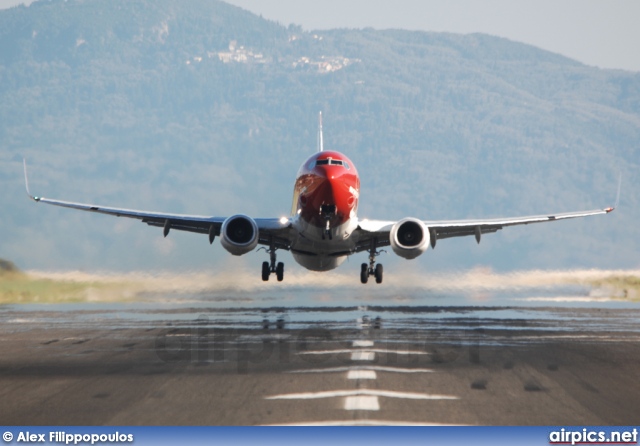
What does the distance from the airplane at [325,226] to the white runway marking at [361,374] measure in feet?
53.2

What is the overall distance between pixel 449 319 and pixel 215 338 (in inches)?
457

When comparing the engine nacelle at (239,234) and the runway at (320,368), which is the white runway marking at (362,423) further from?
the engine nacelle at (239,234)

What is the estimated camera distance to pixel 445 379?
867 inches

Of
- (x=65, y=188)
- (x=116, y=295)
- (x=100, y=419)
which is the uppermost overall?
(x=65, y=188)

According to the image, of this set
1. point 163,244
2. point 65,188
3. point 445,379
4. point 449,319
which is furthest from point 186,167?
point 445,379

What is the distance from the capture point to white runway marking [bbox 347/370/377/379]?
22.1 m

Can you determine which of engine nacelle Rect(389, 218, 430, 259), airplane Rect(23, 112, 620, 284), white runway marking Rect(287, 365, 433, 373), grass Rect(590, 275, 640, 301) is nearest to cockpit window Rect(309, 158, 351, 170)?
airplane Rect(23, 112, 620, 284)

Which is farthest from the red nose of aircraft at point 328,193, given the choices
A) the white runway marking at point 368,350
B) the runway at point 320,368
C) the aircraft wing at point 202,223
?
the white runway marking at point 368,350

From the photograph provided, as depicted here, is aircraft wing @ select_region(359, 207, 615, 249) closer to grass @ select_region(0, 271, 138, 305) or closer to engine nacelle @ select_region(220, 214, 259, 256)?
engine nacelle @ select_region(220, 214, 259, 256)

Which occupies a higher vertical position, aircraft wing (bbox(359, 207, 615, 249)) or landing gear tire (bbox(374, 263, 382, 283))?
aircraft wing (bbox(359, 207, 615, 249))

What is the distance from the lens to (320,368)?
23.7m

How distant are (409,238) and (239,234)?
6.27 meters

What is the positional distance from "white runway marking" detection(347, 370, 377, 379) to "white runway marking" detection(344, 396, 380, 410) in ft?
9.13

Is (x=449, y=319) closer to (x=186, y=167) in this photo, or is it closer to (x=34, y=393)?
(x=34, y=393)
